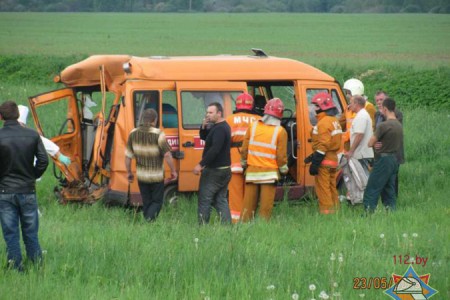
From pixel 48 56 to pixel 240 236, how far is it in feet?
93.1

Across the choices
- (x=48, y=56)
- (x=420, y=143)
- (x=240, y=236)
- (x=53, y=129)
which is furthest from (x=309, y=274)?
(x=48, y=56)

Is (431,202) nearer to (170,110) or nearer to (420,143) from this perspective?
(170,110)

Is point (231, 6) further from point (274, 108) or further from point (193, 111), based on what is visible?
point (274, 108)

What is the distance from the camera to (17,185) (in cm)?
850

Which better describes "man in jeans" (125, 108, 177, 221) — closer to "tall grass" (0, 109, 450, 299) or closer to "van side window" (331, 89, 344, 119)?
"tall grass" (0, 109, 450, 299)

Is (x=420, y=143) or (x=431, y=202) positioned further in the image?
(x=420, y=143)

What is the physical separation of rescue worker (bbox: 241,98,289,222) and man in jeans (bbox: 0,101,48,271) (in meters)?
3.27

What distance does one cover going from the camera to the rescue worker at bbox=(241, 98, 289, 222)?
11.3 m

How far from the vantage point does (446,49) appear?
45656 millimetres

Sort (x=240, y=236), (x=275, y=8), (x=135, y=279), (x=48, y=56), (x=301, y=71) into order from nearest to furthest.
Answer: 1. (x=135, y=279)
2. (x=240, y=236)
3. (x=301, y=71)
4. (x=48, y=56)
5. (x=275, y=8)

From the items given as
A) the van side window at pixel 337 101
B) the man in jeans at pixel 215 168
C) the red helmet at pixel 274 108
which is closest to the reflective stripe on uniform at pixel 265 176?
the man in jeans at pixel 215 168

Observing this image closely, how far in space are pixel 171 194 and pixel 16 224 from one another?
4.32 m

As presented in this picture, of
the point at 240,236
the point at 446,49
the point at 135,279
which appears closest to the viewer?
the point at 135,279

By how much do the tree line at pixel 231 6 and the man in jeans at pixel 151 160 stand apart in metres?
86.3
